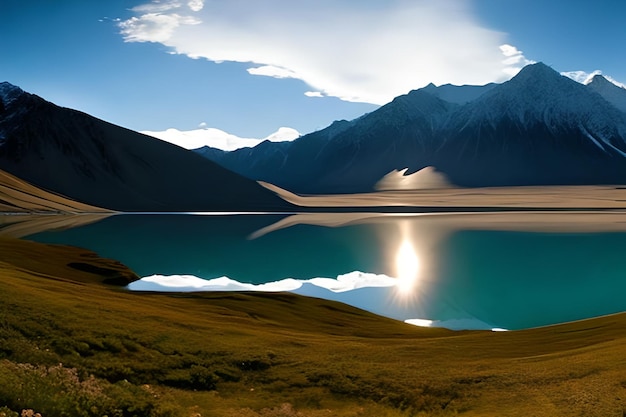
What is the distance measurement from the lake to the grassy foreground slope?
83.7ft

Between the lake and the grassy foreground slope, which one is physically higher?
the grassy foreground slope

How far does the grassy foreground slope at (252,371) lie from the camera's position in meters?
18.9

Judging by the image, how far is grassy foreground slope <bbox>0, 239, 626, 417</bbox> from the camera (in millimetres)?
18875

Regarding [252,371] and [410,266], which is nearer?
[252,371]

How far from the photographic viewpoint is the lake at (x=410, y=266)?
5909cm

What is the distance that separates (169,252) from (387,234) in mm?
59731

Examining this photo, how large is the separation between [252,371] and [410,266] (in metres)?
63.9

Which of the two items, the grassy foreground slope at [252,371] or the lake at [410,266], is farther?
the lake at [410,266]

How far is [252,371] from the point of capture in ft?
78.7

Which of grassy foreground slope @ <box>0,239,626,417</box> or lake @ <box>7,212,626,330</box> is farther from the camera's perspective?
lake @ <box>7,212,626,330</box>

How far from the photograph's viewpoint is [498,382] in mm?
22938

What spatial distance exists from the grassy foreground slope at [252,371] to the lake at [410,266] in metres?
25.5

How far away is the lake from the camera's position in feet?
194

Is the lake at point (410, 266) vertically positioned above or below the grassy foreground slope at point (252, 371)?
below
